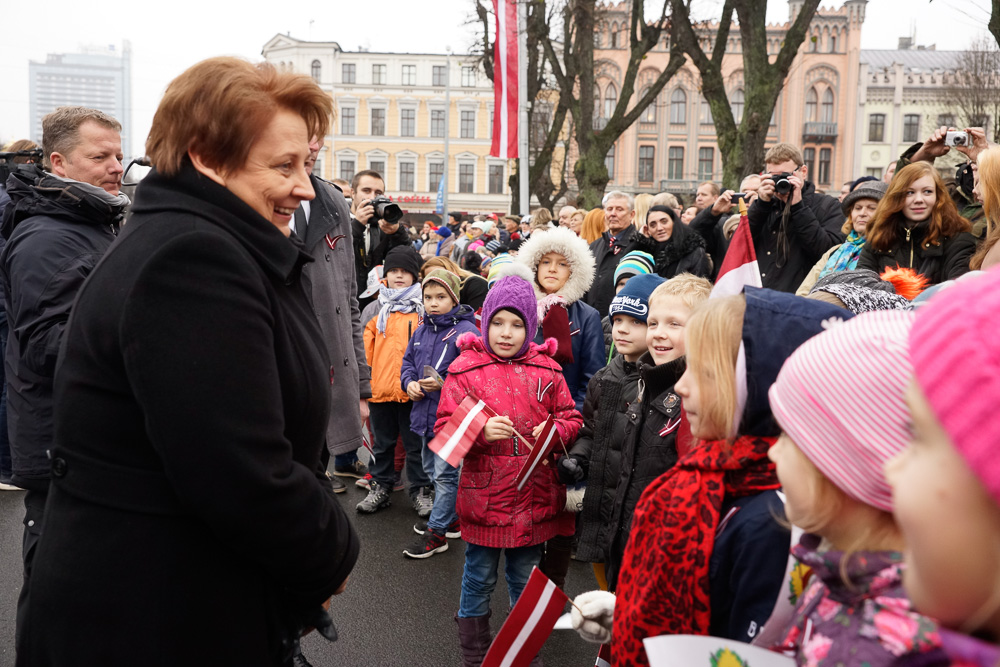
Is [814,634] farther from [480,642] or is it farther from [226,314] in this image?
[480,642]

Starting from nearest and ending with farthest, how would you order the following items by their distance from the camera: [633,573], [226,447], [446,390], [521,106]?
[226,447], [633,573], [446,390], [521,106]

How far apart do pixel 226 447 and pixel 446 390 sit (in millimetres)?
2330

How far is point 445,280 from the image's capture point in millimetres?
5457

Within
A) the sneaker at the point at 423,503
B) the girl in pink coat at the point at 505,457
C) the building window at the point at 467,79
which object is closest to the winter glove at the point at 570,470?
the girl in pink coat at the point at 505,457

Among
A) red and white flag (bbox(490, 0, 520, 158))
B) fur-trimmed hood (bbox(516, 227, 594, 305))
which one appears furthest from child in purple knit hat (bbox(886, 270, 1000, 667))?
red and white flag (bbox(490, 0, 520, 158))

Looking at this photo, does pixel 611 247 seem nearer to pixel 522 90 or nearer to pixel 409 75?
pixel 522 90

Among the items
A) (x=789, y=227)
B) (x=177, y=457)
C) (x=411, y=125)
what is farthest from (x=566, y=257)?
(x=411, y=125)

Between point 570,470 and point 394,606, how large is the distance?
1672 mm

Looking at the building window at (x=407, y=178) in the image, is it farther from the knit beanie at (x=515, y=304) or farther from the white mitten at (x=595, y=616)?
the white mitten at (x=595, y=616)

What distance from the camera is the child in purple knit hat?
2.44ft

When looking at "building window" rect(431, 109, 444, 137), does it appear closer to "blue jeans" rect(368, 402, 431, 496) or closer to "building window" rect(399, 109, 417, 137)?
"building window" rect(399, 109, 417, 137)

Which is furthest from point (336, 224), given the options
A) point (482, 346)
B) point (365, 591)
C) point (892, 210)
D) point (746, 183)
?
point (746, 183)

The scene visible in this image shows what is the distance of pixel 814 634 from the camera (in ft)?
4.06

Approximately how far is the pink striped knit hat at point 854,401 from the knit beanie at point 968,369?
11.7 inches
